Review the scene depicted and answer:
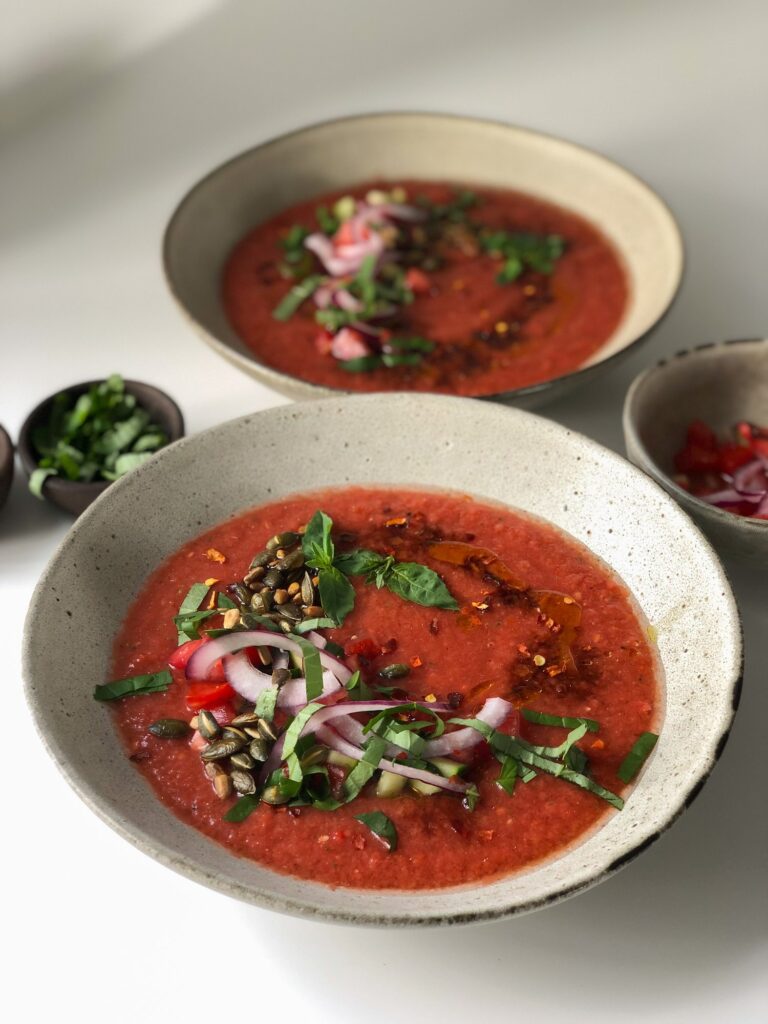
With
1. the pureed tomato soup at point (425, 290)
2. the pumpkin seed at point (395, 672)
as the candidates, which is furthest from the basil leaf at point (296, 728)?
the pureed tomato soup at point (425, 290)

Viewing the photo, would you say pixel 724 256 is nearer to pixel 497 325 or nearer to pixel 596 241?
Result: pixel 596 241

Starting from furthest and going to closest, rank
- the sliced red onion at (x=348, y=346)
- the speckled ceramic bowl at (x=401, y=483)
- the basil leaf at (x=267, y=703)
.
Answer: the sliced red onion at (x=348, y=346) < the basil leaf at (x=267, y=703) < the speckled ceramic bowl at (x=401, y=483)

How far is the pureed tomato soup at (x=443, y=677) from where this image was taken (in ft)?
9.79

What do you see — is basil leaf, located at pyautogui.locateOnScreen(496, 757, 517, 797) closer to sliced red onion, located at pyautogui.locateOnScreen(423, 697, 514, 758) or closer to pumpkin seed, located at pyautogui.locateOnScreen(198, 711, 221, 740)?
sliced red onion, located at pyautogui.locateOnScreen(423, 697, 514, 758)

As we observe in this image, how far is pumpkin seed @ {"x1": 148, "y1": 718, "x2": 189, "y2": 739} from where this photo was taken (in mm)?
3219

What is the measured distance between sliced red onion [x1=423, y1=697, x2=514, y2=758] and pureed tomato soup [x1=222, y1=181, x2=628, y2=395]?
1777 millimetres

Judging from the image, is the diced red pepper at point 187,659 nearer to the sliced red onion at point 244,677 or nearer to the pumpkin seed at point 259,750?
the sliced red onion at point 244,677

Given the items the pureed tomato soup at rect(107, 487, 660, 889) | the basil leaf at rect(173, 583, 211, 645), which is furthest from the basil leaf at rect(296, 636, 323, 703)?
the basil leaf at rect(173, 583, 211, 645)

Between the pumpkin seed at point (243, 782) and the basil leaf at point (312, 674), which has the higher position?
the basil leaf at point (312, 674)

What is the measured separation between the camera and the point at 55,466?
4.29 m

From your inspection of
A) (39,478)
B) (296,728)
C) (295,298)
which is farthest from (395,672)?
(295,298)

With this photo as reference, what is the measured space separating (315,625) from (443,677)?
40 cm

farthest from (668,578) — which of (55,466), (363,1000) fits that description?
(55,466)

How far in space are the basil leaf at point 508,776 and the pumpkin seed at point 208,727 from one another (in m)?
0.76
